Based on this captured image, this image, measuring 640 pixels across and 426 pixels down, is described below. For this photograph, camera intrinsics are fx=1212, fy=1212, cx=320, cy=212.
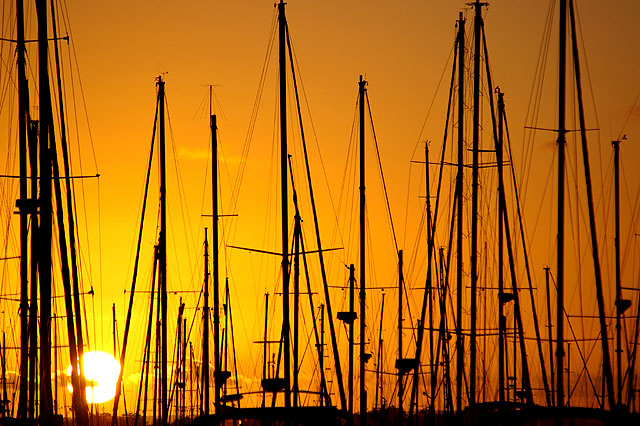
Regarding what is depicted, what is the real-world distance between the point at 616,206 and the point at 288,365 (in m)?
16.0

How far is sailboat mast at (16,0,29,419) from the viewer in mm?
24656

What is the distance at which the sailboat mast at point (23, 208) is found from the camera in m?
24.7

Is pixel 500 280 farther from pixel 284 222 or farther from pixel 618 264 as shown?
pixel 284 222

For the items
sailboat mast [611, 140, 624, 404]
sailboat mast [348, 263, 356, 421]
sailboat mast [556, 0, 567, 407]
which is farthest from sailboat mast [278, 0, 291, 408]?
sailboat mast [611, 140, 624, 404]

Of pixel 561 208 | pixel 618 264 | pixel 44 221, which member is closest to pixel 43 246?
pixel 44 221

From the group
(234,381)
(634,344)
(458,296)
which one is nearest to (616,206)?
(634,344)

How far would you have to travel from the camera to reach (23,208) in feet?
81.9

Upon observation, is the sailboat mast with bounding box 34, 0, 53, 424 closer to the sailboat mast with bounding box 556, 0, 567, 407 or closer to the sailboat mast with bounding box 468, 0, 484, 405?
the sailboat mast with bounding box 556, 0, 567, 407

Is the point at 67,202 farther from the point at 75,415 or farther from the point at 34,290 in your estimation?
the point at 75,415

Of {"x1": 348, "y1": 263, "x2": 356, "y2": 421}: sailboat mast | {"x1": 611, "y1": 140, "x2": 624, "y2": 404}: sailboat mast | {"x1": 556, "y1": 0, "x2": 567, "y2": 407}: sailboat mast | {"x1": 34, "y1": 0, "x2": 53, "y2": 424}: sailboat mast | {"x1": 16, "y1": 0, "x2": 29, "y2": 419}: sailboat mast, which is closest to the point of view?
{"x1": 34, "y1": 0, "x2": 53, "y2": 424}: sailboat mast

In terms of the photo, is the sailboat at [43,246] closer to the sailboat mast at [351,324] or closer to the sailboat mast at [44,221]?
the sailboat mast at [44,221]

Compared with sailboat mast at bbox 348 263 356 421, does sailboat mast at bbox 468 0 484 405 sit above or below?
above

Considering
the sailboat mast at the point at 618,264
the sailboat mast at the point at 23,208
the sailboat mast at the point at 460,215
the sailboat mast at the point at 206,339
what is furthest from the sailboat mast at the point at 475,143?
the sailboat mast at the point at 23,208

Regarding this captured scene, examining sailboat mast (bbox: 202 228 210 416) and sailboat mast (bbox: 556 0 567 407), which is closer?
sailboat mast (bbox: 556 0 567 407)
